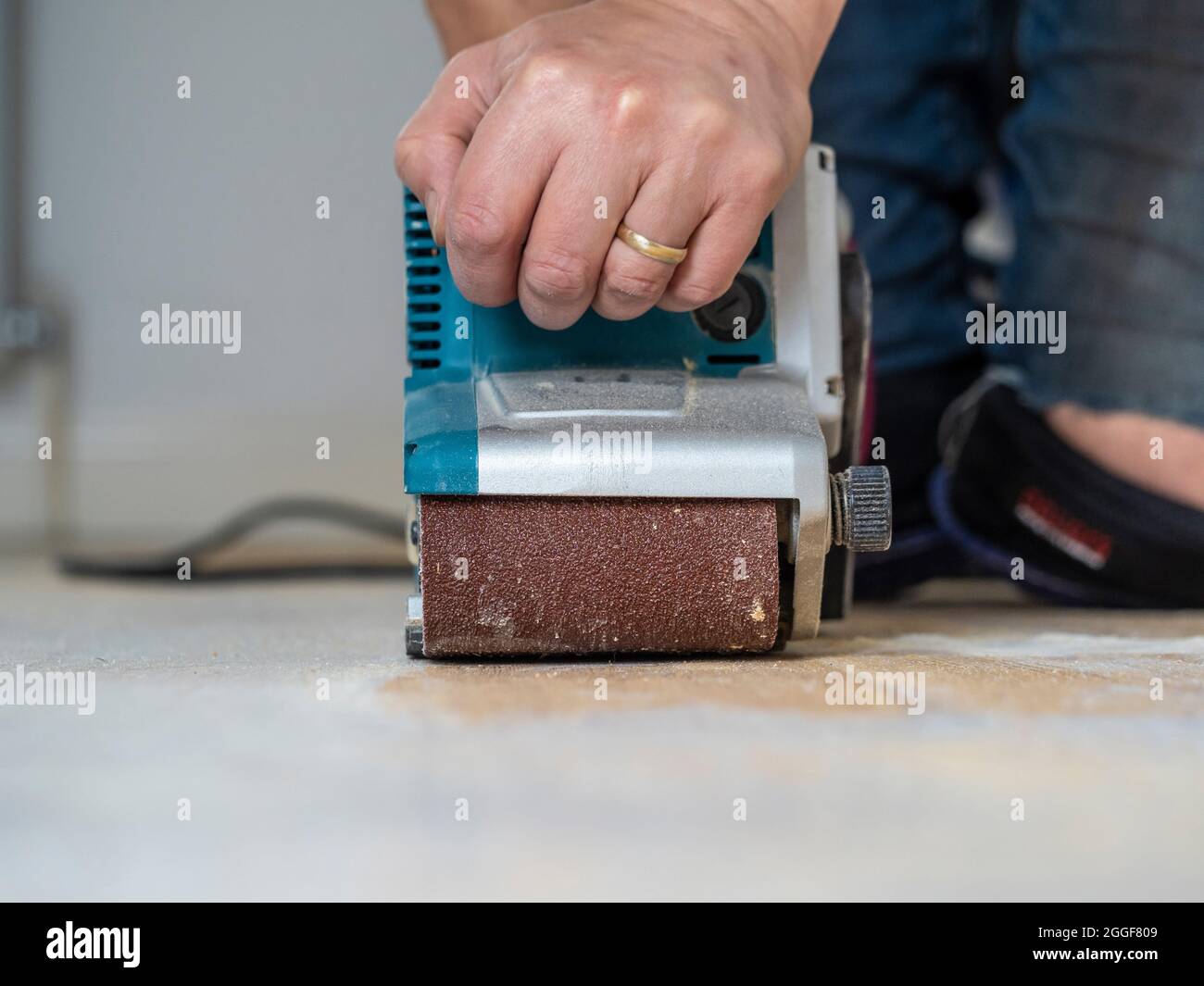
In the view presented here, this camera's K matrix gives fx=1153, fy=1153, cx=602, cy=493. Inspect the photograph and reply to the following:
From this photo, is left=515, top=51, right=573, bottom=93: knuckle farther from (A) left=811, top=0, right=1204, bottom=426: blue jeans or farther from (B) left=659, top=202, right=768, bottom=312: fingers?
(A) left=811, top=0, right=1204, bottom=426: blue jeans

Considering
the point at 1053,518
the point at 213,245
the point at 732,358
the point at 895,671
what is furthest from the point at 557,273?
the point at 213,245

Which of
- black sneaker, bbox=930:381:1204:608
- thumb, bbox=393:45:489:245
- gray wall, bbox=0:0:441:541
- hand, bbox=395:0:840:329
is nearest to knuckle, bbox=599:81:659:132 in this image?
hand, bbox=395:0:840:329

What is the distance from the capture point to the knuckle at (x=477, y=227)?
60 cm

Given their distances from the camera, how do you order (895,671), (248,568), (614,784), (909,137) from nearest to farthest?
(614,784) < (895,671) < (909,137) < (248,568)

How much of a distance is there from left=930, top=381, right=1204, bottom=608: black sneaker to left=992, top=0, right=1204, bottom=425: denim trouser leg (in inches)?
2.2

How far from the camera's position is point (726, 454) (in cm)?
57

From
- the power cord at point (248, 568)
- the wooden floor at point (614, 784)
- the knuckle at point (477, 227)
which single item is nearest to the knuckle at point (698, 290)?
the knuckle at point (477, 227)

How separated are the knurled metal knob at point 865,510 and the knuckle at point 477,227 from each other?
220 millimetres

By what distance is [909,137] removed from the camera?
1258 mm

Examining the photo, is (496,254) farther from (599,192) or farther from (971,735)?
(971,735)

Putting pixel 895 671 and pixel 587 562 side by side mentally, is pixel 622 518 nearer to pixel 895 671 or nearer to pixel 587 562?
pixel 587 562

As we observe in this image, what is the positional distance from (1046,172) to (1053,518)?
334 mm

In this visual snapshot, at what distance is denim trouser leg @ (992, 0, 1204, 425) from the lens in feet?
3.23
